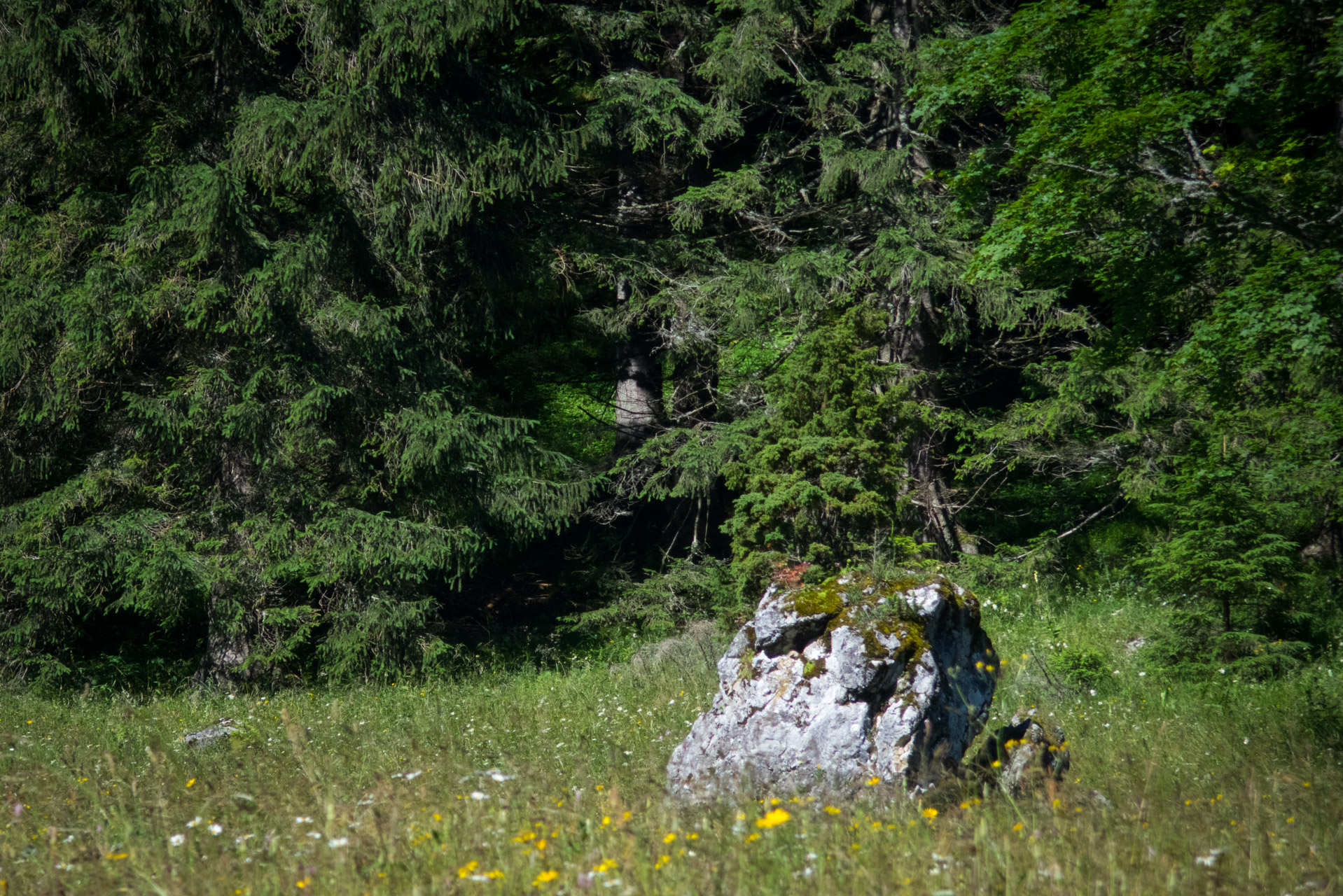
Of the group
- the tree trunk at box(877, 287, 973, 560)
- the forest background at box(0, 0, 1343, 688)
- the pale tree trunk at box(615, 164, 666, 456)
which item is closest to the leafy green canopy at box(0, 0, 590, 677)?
the forest background at box(0, 0, 1343, 688)

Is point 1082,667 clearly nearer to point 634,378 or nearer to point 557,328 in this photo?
point 634,378

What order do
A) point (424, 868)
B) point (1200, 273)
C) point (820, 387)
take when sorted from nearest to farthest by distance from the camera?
1. point (424, 868)
2. point (1200, 273)
3. point (820, 387)

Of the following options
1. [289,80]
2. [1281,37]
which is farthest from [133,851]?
[289,80]

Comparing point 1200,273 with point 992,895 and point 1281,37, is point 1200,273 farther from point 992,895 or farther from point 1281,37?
point 992,895

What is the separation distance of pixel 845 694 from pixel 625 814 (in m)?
1.47

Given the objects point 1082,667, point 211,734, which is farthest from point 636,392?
point 211,734

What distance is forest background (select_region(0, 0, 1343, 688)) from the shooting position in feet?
23.8

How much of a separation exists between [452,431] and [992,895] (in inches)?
289

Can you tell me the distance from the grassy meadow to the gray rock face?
231 mm

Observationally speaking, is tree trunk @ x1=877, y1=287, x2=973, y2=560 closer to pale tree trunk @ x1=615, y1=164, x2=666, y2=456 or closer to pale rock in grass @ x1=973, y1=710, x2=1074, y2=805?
pale tree trunk @ x1=615, y1=164, x2=666, y2=456

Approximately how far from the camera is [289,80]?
10070 millimetres

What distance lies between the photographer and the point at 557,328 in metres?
13.1

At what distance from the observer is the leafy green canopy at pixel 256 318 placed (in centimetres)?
909

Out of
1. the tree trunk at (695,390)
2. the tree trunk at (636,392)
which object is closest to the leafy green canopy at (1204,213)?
the tree trunk at (695,390)
